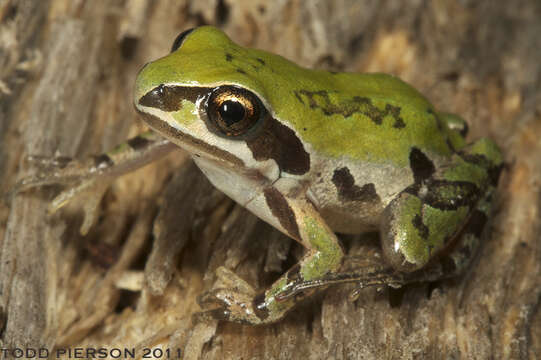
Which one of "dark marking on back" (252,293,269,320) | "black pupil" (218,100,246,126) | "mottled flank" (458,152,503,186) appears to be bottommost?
"dark marking on back" (252,293,269,320)

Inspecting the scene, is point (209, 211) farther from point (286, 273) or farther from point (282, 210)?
point (286, 273)

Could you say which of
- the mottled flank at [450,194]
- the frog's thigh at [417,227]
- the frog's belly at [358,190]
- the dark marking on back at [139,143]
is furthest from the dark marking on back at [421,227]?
the dark marking on back at [139,143]

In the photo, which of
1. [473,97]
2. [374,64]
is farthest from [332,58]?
[473,97]

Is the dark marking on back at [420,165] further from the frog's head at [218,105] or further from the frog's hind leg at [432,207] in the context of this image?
the frog's head at [218,105]

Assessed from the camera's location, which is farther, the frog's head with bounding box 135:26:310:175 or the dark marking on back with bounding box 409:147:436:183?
the dark marking on back with bounding box 409:147:436:183

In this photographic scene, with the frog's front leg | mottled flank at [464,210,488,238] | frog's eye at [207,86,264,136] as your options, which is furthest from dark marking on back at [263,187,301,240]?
mottled flank at [464,210,488,238]

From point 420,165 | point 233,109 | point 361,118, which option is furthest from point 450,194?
point 233,109

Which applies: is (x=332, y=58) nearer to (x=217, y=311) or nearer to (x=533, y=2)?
(x=533, y=2)

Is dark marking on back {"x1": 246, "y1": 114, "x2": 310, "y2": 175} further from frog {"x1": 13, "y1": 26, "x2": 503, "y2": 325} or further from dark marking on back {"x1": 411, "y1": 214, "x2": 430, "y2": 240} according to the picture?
dark marking on back {"x1": 411, "y1": 214, "x2": 430, "y2": 240}
